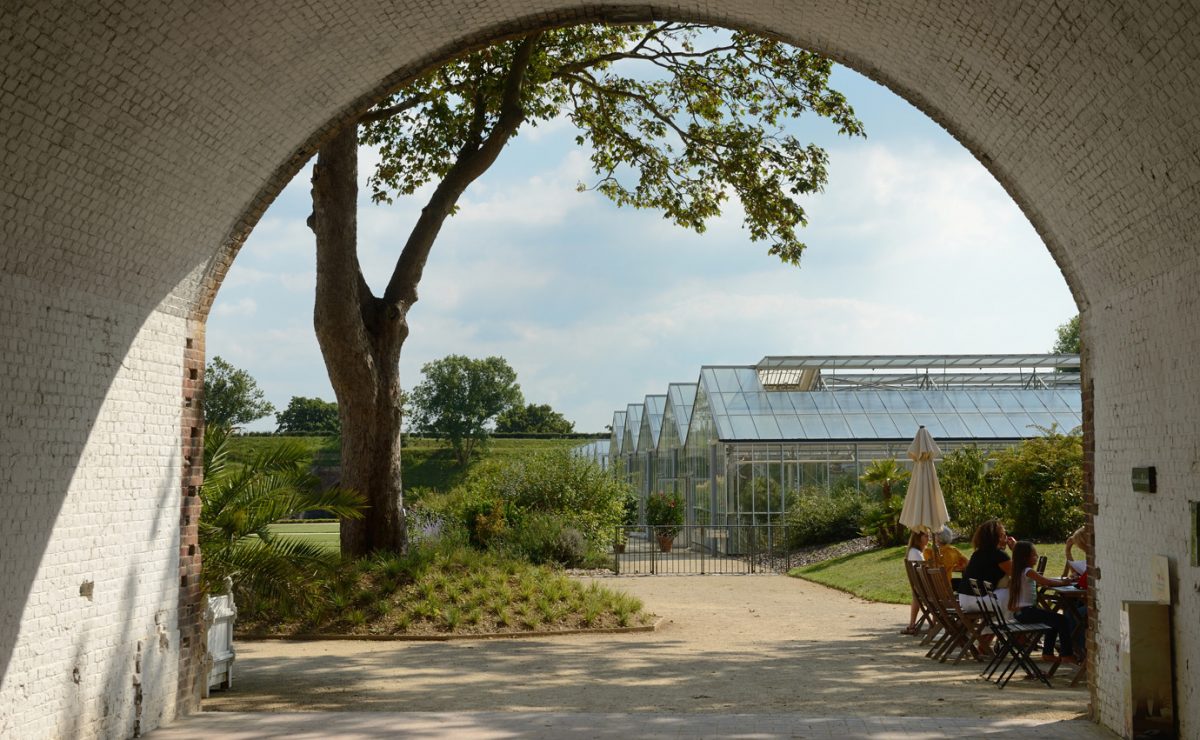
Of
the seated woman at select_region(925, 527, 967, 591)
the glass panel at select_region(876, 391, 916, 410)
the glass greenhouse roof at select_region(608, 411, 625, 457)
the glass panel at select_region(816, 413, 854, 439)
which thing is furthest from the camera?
the glass greenhouse roof at select_region(608, 411, 625, 457)

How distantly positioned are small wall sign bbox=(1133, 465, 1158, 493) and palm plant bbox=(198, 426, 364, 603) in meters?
6.28

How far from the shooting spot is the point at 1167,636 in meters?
6.48

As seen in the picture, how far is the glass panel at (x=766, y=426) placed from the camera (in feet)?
87.2

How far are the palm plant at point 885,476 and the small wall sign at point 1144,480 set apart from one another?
17305mm

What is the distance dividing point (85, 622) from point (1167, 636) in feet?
19.9

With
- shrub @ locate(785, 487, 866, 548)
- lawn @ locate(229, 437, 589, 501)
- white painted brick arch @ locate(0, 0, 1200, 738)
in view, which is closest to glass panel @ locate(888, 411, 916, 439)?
shrub @ locate(785, 487, 866, 548)

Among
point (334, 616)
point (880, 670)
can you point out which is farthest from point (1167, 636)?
point (334, 616)

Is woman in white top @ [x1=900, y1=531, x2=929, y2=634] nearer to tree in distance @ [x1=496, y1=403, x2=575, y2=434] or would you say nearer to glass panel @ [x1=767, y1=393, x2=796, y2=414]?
glass panel @ [x1=767, y1=393, x2=796, y2=414]

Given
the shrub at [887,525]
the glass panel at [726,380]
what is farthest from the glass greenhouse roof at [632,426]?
the shrub at [887,525]

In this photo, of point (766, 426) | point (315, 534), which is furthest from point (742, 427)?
point (315, 534)

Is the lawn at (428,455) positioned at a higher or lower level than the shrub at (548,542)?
higher

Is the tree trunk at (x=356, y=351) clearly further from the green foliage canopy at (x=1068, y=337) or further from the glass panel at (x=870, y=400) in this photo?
the green foliage canopy at (x=1068, y=337)

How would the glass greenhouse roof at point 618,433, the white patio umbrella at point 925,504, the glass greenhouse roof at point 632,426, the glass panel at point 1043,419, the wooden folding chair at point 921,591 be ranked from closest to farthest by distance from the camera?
the wooden folding chair at point 921,591 < the white patio umbrella at point 925,504 < the glass panel at point 1043,419 < the glass greenhouse roof at point 632,426 < the glass greenhouse roof at point 618,433

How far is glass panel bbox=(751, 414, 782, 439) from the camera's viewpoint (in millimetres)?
26578
